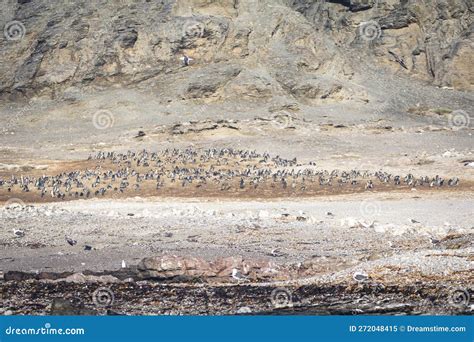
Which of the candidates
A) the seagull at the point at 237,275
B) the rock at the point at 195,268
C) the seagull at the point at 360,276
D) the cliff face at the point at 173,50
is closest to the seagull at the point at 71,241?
the rock at the point at 195,268

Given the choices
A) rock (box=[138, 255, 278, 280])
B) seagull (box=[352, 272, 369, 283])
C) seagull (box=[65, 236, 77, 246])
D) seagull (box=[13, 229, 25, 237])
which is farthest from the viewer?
seagull (box=[13, 229, 25, 237])

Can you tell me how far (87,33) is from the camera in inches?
2334

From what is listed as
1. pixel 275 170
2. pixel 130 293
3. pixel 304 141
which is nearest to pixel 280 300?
pixel 130 293

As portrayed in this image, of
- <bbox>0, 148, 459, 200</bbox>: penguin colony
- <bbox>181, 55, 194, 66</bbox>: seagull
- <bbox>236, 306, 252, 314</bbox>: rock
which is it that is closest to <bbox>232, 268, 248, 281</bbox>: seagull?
<bbox>236, 306, 252, 314</bbox>: rock

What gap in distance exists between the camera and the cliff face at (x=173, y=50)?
5541 cm

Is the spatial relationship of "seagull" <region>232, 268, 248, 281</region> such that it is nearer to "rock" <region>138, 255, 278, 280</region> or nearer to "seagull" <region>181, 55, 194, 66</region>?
"rock" <region>138, 255, 278, 280</region>

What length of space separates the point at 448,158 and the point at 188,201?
1447 cm

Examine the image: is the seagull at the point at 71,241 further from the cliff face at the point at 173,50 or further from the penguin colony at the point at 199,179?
the cliff face at the point at 173,50

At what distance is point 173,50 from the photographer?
2267 inches

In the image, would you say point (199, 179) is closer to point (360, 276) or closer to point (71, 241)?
point (71, 241)

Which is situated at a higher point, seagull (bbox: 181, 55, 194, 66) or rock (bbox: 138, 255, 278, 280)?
rock (bbox: 138, 255, 278, 280)

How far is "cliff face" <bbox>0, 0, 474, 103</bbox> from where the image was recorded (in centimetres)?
5541

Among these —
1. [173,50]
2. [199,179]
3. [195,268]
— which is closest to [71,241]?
[195,268]

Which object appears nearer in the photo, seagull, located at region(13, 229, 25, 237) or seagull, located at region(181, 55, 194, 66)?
seagull, located at region(13, 229, 25, 237)
